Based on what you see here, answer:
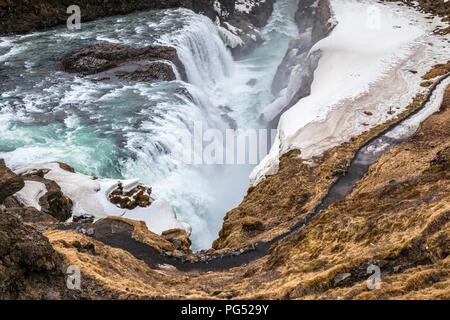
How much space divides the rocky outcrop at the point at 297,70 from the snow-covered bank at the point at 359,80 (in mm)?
974

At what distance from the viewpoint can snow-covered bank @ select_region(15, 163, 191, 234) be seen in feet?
36.6

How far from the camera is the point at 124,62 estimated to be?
22.8 metres

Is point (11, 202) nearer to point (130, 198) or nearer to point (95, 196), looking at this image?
point (95, 196)

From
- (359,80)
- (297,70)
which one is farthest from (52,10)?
(359,80)

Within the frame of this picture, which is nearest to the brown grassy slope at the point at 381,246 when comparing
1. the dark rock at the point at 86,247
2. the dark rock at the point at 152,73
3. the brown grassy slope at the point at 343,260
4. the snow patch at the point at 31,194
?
the brown grassy slope at the point at 343,260

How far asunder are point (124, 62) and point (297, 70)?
11873 millimetres

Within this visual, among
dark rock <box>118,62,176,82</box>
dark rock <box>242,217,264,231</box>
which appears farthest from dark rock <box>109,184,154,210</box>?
dark rock <box>118,62,176,82</box>

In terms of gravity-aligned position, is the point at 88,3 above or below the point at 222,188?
above

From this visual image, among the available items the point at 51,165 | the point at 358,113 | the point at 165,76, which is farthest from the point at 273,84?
the point at 51,165

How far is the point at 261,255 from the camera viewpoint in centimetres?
836

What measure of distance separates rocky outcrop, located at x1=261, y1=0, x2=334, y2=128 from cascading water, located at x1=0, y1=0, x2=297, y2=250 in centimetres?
157

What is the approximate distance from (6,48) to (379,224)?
27.0 meters

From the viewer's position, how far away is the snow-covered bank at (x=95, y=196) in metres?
11.1

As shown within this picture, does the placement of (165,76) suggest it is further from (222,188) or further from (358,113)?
(358,113)
